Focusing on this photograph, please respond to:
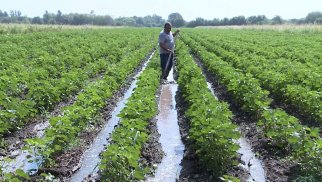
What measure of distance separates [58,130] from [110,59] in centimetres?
1211

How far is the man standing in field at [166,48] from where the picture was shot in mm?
13250

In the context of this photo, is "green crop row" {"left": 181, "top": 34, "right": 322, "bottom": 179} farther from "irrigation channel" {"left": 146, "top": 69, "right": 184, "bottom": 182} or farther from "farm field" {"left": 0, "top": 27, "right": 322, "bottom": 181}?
"irrigation channel" {"left": 146, "top": 69, "right": 184, "bottom": 182}

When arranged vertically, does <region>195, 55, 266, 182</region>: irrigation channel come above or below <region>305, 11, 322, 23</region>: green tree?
below

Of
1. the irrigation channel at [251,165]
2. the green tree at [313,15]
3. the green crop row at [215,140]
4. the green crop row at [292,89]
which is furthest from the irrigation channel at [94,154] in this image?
Result: the green tree at [313,15]

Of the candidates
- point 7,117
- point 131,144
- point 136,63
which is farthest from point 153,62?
point 131,144

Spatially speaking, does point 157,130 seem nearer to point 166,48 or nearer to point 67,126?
point 67,126

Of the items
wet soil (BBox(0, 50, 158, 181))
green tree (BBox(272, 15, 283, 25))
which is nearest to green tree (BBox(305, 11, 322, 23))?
green tree (BBox(272, 15, 283, 25))

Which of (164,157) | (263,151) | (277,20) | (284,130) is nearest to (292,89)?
(263,151)

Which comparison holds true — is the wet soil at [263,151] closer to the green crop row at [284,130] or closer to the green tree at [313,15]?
the green crop row at [284,130]

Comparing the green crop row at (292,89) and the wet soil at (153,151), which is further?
the green crop row at (292,89)

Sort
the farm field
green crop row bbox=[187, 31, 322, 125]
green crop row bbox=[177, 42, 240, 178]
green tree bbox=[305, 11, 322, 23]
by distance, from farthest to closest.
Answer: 1. green tree bbox=[305, 11, 322, 23]
2. green crop row bbox=[187, 31, 322, 125]
3. green crop row bbox=[177, 42, 240, 178]
4. the farm field

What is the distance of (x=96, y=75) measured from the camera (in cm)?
1437

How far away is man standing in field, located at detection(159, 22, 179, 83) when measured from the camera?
13.2 m

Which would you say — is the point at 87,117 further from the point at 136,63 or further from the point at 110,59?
the point at 110,59
